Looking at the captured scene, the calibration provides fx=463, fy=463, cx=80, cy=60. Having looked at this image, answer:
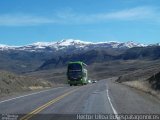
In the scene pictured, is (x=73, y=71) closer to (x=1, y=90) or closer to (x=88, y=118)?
(x=1, y=90)

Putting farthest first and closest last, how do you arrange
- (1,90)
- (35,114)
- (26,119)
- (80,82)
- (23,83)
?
1. (80,82)
2. (23,83)
3. (1,90)
4. (35,114)
5. (26,119)

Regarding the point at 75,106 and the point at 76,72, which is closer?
the point at 75,106

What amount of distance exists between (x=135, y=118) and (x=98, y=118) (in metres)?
1.55

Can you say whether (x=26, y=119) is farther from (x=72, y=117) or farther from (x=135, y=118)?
(x=135, y=118)

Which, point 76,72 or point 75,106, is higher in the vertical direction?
point 76,72

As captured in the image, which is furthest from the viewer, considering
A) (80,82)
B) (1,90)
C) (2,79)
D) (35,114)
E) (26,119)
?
(80,82)

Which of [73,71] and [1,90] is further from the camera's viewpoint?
[73,71]

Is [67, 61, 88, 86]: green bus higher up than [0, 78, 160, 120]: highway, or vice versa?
[67, 61, 88, 86]: green bus

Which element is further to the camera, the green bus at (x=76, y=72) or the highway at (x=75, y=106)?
the green bus at (x=76, y=72)

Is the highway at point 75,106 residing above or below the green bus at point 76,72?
below

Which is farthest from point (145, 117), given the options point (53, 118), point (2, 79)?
point (2, 79)

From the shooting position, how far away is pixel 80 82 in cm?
7900

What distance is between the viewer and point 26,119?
63.3 feet

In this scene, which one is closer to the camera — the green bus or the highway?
the highway
